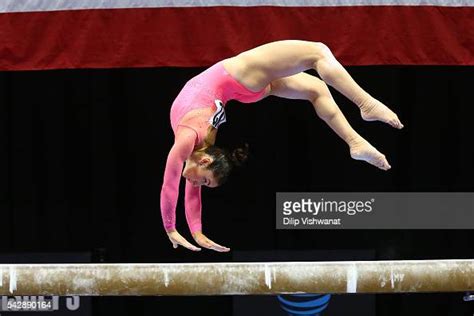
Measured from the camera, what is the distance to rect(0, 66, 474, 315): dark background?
5070mm

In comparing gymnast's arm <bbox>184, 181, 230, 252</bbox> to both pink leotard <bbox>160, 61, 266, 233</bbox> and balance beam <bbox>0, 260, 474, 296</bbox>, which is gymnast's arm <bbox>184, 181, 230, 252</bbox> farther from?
balance beam <bbox>0, 260, 474, 296</bbox>

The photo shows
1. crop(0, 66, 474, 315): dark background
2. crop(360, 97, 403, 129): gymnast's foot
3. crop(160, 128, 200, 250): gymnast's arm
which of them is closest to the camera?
crop(360, 97, 403, 129): gymnast's foot

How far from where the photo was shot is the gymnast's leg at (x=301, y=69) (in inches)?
128

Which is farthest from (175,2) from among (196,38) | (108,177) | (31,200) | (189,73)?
(31,200)

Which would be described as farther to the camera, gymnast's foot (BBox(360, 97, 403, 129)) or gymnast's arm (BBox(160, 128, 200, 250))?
gymnast's arm (BBox(160, 128, 200, 250))

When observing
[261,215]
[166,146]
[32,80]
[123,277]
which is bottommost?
[123,277]

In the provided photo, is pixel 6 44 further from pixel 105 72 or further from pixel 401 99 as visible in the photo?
pixel 401 99

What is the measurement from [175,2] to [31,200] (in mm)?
1722

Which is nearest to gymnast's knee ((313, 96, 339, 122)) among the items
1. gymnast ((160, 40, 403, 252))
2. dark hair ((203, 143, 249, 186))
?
gymnast ((160, 40, 403, 252))

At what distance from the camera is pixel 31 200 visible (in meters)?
5.12

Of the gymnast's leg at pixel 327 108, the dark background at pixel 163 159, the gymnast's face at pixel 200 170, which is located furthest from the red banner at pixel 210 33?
the dark background at pixel 163 159

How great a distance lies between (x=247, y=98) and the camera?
11.5ft

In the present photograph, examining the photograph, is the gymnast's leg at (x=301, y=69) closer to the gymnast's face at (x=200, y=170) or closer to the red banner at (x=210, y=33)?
the gymnast's face at (x=200, y=170)

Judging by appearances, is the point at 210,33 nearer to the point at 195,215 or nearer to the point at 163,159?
the point at 195,215
